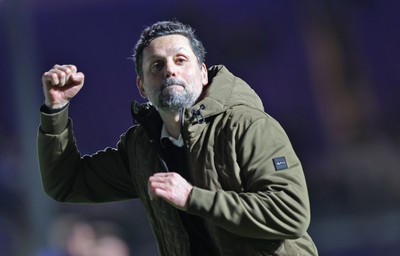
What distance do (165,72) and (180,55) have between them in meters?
0.10

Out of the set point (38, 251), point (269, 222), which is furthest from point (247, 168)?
point (38, 251)

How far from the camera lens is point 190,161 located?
323cm

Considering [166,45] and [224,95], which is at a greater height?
[166,45]

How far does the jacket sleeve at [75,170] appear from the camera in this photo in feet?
11.6

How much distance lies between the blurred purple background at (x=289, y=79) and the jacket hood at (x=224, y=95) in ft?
12.6

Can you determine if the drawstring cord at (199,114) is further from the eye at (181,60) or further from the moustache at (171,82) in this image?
the eye at (181,60)

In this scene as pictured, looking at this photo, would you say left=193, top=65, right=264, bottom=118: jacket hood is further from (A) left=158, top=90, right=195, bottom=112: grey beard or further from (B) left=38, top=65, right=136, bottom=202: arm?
(B) left=38, top=65, right=136, bottom=202: arm

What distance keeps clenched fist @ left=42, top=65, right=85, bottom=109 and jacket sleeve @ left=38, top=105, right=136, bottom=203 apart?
7 centimetres

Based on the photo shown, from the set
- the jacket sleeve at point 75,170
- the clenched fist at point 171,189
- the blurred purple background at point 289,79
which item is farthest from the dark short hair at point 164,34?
the blurred purple background at point 289,79

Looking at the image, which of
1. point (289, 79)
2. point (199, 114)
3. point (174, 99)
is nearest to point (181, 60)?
point (174, 99)

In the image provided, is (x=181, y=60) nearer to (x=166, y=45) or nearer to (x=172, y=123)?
(x=166, y=45)

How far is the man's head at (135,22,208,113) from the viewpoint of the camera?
335cm

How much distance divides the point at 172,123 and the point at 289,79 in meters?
4.73

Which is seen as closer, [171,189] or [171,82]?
[171,189]
